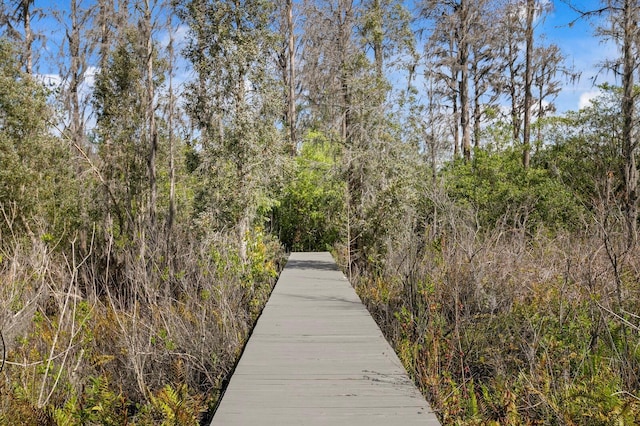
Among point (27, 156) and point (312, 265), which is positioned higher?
point (27, 156)

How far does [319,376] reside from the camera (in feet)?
13.0

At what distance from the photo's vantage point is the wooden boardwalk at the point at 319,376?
3.25 m

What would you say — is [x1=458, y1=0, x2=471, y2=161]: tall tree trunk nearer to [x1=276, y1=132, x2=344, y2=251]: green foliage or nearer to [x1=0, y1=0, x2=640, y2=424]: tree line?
[x1=0, y1=0, x2=640, y2=424]: tree line

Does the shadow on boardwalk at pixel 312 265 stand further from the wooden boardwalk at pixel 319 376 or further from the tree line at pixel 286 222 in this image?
the wooden boardwalk at pixel 319 376

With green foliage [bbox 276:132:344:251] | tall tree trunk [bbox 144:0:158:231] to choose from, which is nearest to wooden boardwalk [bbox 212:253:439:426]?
tall tree trunk [bbox 144:0:158:231]


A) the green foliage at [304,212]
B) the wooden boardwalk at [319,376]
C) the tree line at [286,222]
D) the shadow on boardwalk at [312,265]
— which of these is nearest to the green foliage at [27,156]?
the tree line at [286,222]

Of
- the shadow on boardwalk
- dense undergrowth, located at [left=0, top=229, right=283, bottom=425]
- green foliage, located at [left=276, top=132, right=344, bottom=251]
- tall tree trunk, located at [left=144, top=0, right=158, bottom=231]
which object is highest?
tall tree trunk, located at [left=144, top=0, right=158, bottom=231]

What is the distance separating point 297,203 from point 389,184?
6719 mm

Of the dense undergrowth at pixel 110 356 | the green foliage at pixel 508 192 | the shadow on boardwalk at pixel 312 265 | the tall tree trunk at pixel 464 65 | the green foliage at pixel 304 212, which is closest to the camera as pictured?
the dense undergrowth at pixel 110 356

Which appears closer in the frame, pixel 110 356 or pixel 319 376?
pixel 319 376

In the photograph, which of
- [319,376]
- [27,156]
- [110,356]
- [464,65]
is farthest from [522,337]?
[464,65]

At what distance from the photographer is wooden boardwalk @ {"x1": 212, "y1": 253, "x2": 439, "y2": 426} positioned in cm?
325

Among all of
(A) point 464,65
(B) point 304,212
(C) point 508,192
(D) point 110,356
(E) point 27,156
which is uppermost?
(A) point 464,65

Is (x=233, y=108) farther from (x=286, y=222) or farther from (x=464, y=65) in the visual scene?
(x=464, y=65)
